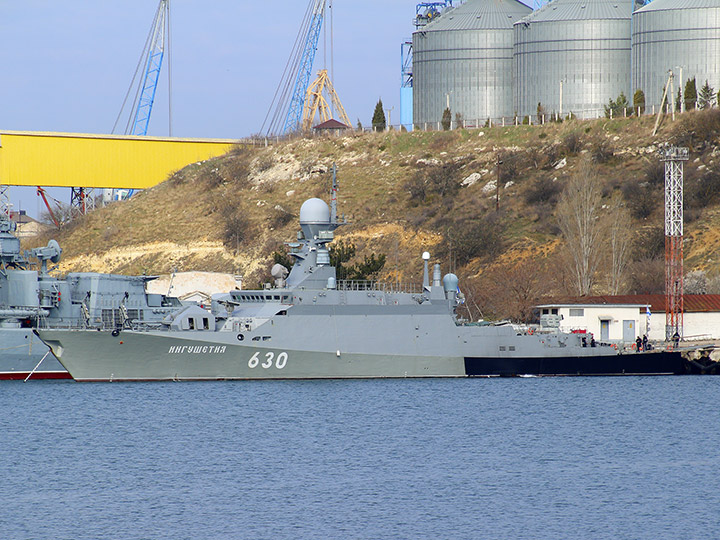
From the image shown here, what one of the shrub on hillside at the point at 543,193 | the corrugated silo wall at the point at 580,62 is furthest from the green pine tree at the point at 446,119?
the shrub on hillside at the point at 543,193

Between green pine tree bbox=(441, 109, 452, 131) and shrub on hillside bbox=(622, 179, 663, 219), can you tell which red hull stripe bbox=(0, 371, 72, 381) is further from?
green pine tree bbox=(441, 109, 452, 131)

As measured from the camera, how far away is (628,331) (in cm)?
4516

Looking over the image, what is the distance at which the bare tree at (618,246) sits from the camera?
5422cm

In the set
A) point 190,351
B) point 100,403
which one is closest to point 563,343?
point 190,351

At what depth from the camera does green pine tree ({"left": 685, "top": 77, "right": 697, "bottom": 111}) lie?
68.3m

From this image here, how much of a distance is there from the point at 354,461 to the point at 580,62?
5301 cm

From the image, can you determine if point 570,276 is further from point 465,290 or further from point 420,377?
point 420,377

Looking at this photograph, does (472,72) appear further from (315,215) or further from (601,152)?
(315,215)

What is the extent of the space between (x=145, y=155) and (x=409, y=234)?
67.5ft

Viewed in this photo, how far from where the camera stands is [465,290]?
5553 centimetres

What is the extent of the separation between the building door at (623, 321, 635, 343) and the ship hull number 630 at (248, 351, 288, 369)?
16359mm

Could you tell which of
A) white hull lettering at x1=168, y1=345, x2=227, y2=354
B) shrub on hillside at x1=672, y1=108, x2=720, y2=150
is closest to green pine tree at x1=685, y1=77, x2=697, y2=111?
shrub on hillside at x1=672, y1=108, x2=720, y2=150

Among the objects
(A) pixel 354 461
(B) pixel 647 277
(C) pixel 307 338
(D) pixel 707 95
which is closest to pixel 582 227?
(B) pixel 647 277

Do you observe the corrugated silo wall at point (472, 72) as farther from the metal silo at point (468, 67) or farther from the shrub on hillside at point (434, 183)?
the shrub on hillside at point (434, 183)
